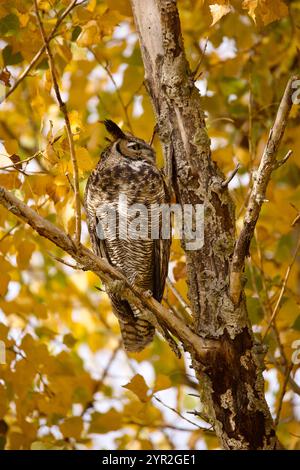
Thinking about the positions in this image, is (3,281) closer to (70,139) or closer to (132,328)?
(132,328)

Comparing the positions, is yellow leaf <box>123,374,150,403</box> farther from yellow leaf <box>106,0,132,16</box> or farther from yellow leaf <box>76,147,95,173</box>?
yellow leaf <box>106,0,132,16</box>

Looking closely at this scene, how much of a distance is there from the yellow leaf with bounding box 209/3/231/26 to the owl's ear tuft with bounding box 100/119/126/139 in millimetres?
752

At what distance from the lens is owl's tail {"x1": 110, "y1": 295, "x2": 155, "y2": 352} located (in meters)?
2.67

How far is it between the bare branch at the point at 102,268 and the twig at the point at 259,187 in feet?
0.58

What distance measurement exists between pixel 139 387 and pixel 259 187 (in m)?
0.84

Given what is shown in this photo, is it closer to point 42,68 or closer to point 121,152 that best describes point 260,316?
point 121,152

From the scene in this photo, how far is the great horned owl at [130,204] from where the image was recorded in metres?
2.51

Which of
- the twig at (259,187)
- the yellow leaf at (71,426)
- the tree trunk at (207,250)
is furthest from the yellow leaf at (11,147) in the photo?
the yellow leaf at (71,426)

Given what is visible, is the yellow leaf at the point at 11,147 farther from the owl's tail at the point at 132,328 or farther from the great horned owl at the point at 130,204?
the owl's tail at the point at 132,328

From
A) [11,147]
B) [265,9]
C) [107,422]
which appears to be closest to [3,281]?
[11,147]

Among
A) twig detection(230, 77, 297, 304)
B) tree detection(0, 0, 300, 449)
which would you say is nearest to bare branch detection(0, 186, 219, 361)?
tree detection(0, 0, 300, 449)

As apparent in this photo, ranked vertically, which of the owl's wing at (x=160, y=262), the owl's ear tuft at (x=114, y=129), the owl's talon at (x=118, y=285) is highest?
the owl's ear tuft at (x=114, y=129)

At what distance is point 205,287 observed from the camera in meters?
1.98

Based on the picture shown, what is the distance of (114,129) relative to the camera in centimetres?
263
